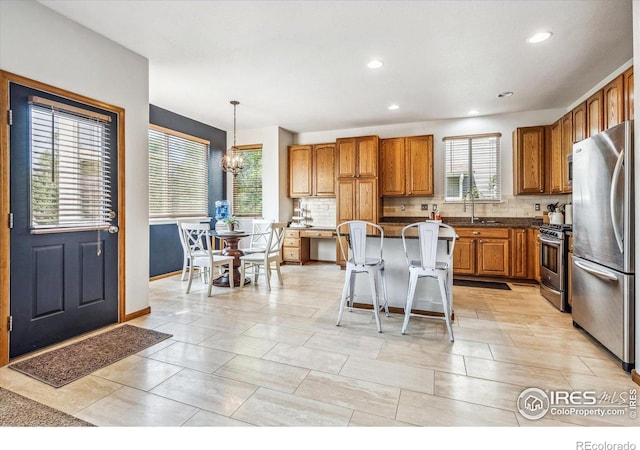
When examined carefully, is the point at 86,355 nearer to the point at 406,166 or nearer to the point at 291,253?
the point at 291,253

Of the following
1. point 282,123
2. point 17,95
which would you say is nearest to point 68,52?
point 17,95

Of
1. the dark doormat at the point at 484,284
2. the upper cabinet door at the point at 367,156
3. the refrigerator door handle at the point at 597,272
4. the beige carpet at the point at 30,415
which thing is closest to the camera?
the beige carpet at the point at 30,415

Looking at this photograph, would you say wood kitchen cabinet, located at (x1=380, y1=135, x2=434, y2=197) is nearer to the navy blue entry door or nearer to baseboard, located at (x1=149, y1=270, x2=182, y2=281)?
baseboard, located at (x1=149, y1=270, x2=182, y2=281)

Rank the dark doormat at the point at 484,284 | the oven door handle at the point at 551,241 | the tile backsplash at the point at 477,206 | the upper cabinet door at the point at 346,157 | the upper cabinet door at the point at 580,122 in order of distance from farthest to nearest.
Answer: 1. the upper cabinet door at the point at 346,157
2. the tile backsplash at the point at 477,206
3. the dark doormat at the point at 484,284
4. the upper cabinet door at the point at 580,122
5. the oven door handle at the point at 551,241

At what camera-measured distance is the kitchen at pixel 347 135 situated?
10.8 feet

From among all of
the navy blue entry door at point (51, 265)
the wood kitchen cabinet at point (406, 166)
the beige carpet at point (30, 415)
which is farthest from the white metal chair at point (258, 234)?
the beige carpet at point (30, 415)

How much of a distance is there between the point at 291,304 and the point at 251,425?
2166 millimetres

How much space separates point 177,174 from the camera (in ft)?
18.3

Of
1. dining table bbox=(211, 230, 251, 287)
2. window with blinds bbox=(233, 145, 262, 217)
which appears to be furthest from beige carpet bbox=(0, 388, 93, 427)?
window with blinds bbox=(233, 145, 262, 217)

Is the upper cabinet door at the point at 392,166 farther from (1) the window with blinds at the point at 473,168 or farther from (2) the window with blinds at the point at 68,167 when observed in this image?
(2) the window with blinds at the point at 68,167

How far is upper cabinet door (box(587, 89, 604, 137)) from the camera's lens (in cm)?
353

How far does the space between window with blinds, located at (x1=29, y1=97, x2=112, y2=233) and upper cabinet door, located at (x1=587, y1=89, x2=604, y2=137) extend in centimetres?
516

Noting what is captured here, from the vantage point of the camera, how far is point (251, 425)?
1.64 metres

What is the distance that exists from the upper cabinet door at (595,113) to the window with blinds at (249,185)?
5.26m
